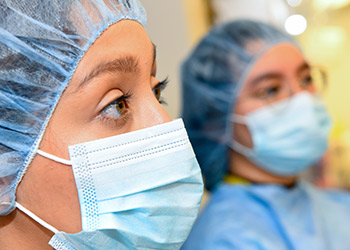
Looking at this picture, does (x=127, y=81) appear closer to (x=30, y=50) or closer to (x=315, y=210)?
(x=30, y=50)

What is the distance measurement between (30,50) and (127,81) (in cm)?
19

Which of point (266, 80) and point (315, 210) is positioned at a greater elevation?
point (266, 80)

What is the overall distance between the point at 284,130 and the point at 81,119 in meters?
1.05

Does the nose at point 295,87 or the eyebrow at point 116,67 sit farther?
the nose at point 295,87

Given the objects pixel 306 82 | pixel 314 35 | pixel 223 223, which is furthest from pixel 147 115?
pixel 314 35

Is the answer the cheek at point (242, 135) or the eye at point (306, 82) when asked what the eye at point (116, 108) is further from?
the eye at point (306, 82)

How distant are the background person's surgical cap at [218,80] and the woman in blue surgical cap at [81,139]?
2.88 feet

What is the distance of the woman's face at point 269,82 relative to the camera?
174 cm

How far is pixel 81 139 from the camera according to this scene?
87 centimetres

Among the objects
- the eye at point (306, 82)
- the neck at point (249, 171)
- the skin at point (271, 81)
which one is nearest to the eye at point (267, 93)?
the skin at point (271, 81)

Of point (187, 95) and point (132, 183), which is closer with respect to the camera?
point (132, 183)

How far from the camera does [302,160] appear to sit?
1788mm

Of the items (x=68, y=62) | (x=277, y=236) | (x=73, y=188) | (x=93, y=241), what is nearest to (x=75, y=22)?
(x=68, y=62)

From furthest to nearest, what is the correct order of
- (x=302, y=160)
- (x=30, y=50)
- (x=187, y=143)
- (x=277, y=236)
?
1. (x=302, y=160)
2. (x=277, y=236)
3. (x=187, y=143)
4. (x=30, y=50)
